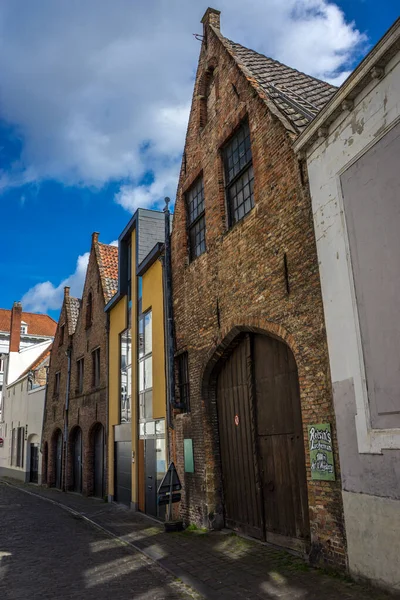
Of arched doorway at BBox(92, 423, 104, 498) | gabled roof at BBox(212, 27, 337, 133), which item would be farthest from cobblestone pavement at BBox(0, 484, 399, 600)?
arched doorway at BBox(92, 423, 104, 498)

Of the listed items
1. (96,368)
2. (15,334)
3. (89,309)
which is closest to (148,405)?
(96,368)

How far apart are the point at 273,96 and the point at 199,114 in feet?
9.29

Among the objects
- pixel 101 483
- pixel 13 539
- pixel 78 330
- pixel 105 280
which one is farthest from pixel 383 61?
pixel 78 330

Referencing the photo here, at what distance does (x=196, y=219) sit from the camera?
11820 millimetres

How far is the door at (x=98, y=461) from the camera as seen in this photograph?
18203mm

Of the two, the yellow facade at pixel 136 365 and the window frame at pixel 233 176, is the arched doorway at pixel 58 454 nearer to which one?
the yellow facade at pixel 136 365

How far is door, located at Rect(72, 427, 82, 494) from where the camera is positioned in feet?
68.1

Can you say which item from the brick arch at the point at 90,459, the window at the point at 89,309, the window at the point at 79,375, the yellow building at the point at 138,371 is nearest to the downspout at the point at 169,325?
the yellow building at the point at 138,371

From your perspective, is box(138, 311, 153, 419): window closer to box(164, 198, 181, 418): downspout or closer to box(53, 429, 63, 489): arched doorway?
box(164, 198, 181, 418): downspout

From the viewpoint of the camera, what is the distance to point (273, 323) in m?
8.09

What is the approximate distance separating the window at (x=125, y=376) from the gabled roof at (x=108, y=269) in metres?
2.95

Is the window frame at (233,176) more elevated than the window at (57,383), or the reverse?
the window frame at (233,176)

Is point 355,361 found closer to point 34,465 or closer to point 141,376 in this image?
point 141,376

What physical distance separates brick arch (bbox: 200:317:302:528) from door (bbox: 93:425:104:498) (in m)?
9.30
